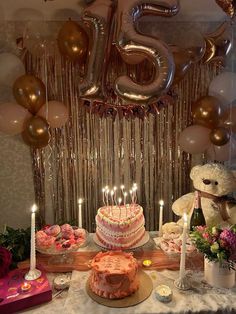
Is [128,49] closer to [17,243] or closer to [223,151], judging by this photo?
[223,151]

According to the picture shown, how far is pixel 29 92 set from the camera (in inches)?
74.2

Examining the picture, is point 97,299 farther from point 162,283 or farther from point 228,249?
point 228,249

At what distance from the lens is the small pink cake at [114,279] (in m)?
1.35

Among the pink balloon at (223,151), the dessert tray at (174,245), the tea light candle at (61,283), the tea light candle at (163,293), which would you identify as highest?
the pink balloon at (223,151)

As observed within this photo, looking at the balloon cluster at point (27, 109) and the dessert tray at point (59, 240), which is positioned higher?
the balloon cluster at point (27, 109)

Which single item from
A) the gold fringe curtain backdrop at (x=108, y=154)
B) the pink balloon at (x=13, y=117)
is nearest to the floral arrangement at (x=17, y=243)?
the gold fringe curtain backdrop at (x=108, y=154)

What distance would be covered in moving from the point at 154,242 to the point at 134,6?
1.42 metres

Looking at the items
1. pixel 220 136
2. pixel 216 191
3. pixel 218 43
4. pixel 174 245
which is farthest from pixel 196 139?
pixel 174 245

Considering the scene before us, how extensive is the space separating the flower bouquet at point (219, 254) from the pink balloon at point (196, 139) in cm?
70

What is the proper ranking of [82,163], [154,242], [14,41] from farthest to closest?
[82,163], [14,41], [154,242]

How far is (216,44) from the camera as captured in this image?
195 centimetres

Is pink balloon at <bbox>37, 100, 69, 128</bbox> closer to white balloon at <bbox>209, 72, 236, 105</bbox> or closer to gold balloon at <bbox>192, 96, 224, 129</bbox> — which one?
gold balloon at <bbox>192, 96, 224, 129</bbox>

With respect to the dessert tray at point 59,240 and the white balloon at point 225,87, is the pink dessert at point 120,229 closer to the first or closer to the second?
the dessert tray at point 59,240

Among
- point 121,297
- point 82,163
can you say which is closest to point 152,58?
point 82,163
